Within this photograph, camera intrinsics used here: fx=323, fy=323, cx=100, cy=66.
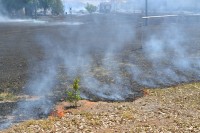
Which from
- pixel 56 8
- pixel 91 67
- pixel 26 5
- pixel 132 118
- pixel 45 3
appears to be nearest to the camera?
pixel 132 118

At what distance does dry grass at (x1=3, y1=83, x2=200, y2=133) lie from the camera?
36.3 ft

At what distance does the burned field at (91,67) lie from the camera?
16.1 meters

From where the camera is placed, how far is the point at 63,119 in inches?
479

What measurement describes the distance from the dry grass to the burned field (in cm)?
162

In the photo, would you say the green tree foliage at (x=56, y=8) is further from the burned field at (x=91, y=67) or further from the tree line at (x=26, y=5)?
the burned field at (x=91, y=67)

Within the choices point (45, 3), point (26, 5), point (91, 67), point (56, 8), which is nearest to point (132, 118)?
point (91, 67)

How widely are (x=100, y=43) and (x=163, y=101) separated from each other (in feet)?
60.6

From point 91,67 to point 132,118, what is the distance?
1001cm

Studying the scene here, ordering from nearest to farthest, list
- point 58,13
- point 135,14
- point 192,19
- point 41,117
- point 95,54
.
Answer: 1. point 41,117
2. point 95,54
3. point 192,19
4. point 135,14
5. point 58,13

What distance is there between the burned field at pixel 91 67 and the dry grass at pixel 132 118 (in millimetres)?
1624

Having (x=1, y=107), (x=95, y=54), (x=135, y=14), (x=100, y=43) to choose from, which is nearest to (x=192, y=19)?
(x=135, y=14)

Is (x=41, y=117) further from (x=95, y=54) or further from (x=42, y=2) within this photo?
(x=42, y=2)

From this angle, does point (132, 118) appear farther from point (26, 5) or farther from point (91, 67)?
point (26, 5)

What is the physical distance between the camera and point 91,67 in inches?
851
